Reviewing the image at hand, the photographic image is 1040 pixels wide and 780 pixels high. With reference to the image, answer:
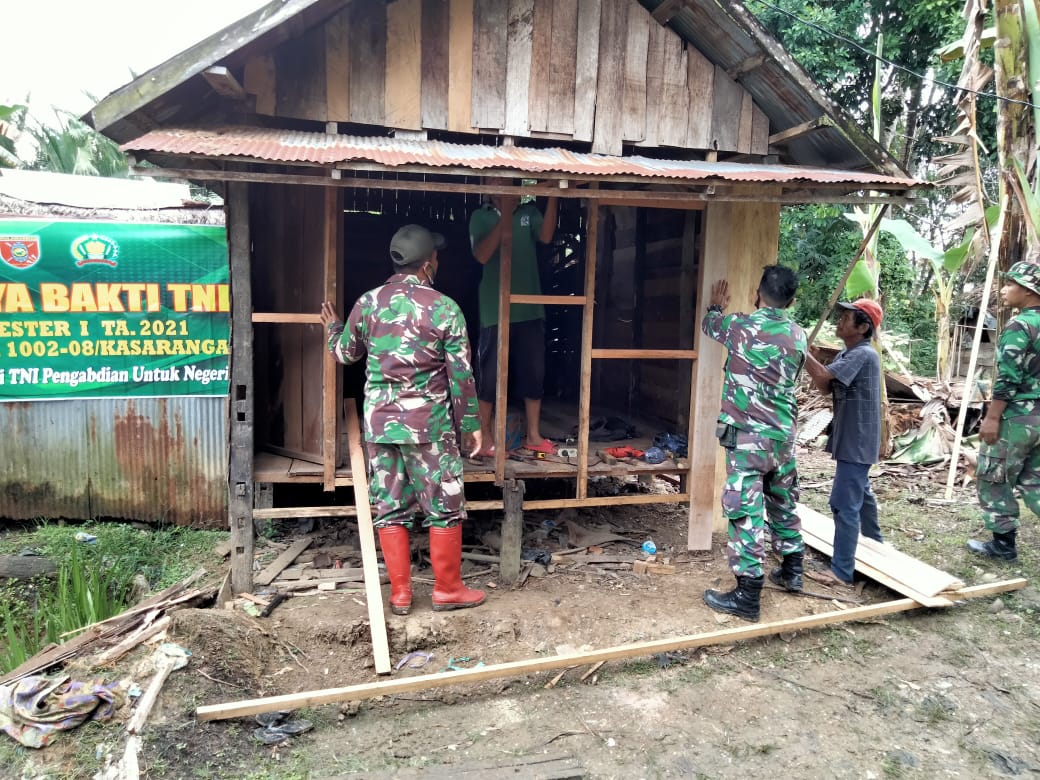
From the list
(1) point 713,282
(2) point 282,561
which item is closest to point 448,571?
(2) point 282,561

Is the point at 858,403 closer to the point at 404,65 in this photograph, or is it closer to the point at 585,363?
the point at 585,363

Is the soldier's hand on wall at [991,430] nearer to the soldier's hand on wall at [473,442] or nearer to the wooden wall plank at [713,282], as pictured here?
the wooden wall plank at [713,282]

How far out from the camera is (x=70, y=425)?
6258mm

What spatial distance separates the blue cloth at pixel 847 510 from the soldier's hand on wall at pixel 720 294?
4.53ft

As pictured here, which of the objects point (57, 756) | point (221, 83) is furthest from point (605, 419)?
point (57, 756)

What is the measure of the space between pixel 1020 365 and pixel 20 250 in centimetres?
818

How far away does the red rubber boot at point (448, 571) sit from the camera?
4.23m

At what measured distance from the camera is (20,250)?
A: 5996mm

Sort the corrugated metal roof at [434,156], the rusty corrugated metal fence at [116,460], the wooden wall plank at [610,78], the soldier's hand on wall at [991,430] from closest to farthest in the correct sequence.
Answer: the corrugated metal roof at [434,156] < the wooden wall plank at [610,78] < the soldier's hand on wall at [991,430] < the rusty corrugated metal fence at [116,460]

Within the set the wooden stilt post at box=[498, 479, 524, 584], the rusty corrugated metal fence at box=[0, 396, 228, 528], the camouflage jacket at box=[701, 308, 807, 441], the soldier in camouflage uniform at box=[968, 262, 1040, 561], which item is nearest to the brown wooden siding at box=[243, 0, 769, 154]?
the camouflage jacket at box=[701, 308, 807, 441]

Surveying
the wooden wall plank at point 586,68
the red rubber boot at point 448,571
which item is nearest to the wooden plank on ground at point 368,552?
the red rubber boot at point 448,571

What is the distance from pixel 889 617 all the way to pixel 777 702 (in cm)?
143

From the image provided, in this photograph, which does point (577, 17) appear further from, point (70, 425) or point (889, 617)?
point (70, 425)

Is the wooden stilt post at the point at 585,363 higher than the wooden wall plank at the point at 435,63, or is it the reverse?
the wooden wall plank at the point at 435,63
